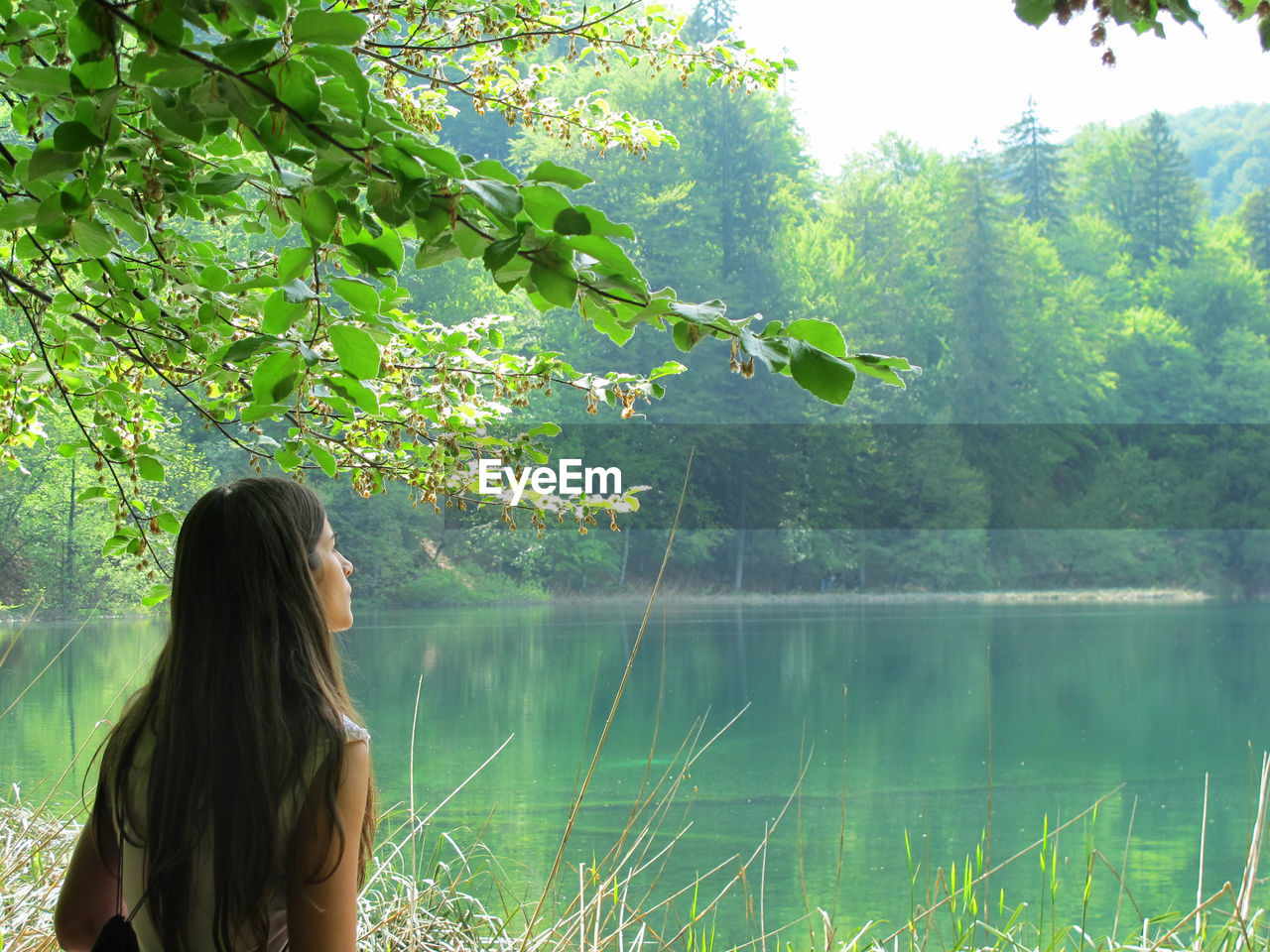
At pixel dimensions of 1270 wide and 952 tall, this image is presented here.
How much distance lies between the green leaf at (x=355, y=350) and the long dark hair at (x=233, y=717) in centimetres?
31

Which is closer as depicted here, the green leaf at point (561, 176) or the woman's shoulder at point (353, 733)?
the green leaf at point (561, 176)

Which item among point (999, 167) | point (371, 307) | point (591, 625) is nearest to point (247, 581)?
point (371, 307)

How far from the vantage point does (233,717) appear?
46.9 inches

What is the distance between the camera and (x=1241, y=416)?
30531 millimetres

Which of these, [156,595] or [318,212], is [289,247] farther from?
[156,595]

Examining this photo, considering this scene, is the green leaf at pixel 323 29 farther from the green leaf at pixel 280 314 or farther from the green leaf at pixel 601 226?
the green leaf at pixel 280 314

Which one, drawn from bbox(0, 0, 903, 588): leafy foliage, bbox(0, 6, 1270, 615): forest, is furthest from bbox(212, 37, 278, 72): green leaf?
bbox(0, 6, 1270, 615): forest

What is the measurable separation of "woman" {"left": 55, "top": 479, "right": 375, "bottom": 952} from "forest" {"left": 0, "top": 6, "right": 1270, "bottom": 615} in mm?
22164

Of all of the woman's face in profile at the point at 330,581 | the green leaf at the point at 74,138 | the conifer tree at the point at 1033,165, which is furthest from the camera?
the conifer tree at the point at 1033,165

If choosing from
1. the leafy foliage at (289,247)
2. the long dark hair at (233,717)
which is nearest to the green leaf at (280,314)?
the leafy foliage at (289,247)

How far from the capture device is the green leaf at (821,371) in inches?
31.3

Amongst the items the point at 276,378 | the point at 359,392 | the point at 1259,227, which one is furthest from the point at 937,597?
the point at 276,378

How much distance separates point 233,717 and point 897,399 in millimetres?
29044

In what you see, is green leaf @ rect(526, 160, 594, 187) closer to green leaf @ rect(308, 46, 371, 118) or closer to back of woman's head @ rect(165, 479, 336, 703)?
green leaf @ rect(308, 46, 371, 118)
